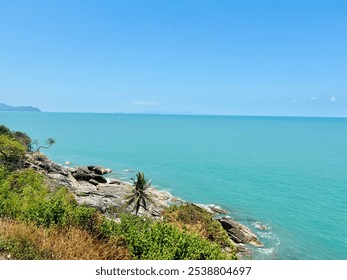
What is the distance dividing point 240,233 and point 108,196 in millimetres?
23949

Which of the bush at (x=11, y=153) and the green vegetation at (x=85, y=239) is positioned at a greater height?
the green vegetation at (x=85, y=239)

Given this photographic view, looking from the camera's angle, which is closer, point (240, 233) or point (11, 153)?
point (240, 233)

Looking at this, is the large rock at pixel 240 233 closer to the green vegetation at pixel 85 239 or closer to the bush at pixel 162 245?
the green vegetation at pixel 85 239

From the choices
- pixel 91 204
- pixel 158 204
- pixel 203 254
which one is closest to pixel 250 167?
pixel 158 204

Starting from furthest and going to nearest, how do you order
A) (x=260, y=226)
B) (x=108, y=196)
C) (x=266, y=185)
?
1. (x=266, y=185)
2. (x=108, y=196)
3. (x=260, y=226)

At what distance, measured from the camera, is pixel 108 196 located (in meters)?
50.7

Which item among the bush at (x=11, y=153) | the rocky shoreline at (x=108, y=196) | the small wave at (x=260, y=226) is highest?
the bush at (x=11, y=153)

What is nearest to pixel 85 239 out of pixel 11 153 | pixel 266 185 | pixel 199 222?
pixel 199 222

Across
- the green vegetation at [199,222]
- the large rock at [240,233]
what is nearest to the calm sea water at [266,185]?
the large rock at [240,233]

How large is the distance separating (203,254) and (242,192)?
52.6 metres

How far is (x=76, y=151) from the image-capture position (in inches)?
4385

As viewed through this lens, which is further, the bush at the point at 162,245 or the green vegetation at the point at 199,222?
the green vegetation at the point at 199,222

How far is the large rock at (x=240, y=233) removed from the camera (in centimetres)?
3978

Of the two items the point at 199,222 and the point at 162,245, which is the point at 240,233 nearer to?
the point at 199,222
